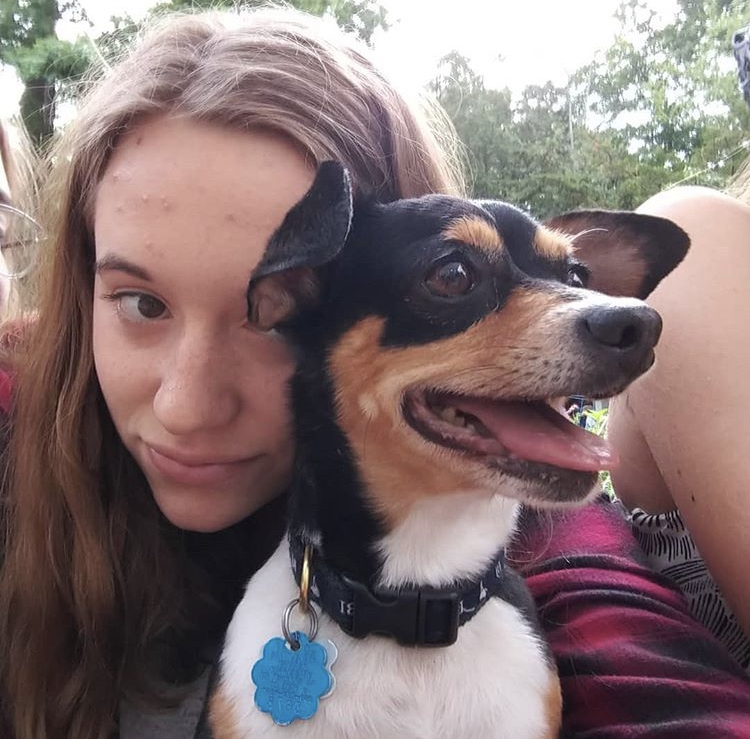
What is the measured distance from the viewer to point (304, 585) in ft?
4.31

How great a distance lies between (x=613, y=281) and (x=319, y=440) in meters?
0.59

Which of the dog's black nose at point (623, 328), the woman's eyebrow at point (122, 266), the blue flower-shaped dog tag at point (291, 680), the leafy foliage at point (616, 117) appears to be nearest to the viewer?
the dog's black nose at point (623, 328)

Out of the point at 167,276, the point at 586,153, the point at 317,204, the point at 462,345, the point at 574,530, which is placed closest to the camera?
the point at 317,204

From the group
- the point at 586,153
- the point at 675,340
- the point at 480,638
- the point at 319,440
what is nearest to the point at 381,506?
the point at 319,440

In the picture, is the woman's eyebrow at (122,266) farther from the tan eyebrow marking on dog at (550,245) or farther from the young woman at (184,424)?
the tan eyebrow marking on dog at (550,245)

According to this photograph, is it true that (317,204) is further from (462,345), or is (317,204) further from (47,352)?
(47,352)

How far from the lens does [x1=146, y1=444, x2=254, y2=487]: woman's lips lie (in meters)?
1.45

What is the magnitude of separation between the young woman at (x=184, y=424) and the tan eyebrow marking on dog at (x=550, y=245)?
1.03 feet

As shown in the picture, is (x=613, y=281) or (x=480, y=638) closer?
(x=480, y=638)

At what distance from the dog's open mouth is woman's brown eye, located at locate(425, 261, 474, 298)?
157 millimetres

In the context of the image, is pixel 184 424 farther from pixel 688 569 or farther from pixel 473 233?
pixel 688 569

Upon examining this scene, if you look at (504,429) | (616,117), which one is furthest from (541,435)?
(616,117)

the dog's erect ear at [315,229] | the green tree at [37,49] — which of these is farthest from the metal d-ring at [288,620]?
the green tree at [37,49]

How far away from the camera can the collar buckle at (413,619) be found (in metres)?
1.28
